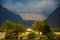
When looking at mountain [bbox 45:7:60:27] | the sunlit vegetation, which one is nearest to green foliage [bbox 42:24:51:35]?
the sunlit vegetation

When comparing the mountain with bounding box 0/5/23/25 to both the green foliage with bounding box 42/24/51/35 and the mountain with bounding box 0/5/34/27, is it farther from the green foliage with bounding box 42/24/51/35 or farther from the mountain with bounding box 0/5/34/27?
the green foliage with bounding box 42/24/51/35

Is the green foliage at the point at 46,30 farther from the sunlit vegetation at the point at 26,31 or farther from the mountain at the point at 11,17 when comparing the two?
the mountain at the point at 11,17

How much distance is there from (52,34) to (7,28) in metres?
2.15

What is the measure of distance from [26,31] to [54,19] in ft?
5.22

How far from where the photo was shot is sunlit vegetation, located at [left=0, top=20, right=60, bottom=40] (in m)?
9.52

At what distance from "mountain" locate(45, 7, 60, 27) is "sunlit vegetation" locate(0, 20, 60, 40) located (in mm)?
468

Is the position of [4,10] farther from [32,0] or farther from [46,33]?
[46,33]

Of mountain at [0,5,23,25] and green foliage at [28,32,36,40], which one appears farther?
mountain at [0,5,23,25]

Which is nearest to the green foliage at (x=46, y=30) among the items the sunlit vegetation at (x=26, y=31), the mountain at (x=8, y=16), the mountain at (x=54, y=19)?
the sunlit vegetation at (x=26, y=31)

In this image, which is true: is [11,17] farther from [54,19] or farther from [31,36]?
[54,19]

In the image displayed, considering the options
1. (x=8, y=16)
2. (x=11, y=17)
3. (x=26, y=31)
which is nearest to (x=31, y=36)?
(x=26, y=31)

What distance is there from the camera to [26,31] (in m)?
10.0

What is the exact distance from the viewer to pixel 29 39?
9.24 meters

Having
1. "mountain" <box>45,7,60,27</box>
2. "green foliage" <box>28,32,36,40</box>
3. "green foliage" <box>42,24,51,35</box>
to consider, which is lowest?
"green foliage" <box>28,32,36,40</box>
